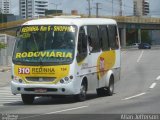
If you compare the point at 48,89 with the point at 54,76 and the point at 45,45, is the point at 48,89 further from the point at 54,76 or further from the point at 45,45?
the point at 45,45

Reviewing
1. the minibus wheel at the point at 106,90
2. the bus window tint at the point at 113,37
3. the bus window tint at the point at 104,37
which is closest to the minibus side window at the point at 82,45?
the bus window tint at the point at 104,37

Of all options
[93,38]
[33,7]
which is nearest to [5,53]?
[93,38]

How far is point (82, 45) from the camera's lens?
20.7 m

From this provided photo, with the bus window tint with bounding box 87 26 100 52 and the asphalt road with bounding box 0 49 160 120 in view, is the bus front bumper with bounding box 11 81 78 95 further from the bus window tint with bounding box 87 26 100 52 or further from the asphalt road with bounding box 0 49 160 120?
the bus window tint with bounding box 87 26 100 52

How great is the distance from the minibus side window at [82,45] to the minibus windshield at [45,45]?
1.05 ft

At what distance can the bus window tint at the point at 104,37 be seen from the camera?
23.1 m

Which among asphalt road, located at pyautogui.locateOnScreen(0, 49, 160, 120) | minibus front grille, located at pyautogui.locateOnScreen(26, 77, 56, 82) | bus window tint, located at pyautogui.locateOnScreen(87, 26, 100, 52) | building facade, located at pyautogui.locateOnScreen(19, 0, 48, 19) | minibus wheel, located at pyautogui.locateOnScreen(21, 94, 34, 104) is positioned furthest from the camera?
building facade, located at pyautogui.locateOnScreen(19, 0, 48, 19)

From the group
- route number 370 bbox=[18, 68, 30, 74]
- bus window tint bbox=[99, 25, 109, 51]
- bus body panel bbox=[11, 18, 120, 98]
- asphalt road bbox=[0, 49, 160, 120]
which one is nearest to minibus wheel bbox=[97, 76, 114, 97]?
asphalt road bbox=[0, 49, 160, 120]

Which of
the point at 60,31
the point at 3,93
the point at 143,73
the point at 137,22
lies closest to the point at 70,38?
the point at 60,31

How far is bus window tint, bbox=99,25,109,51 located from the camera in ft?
75.9

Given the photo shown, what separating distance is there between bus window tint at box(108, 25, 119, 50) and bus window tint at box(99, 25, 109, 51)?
1.76 feet

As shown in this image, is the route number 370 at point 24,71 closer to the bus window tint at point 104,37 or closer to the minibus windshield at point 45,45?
the minibus windshield at point 45,45

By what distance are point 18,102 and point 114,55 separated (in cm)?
482

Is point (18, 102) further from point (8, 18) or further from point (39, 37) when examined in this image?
point (8, 18)
